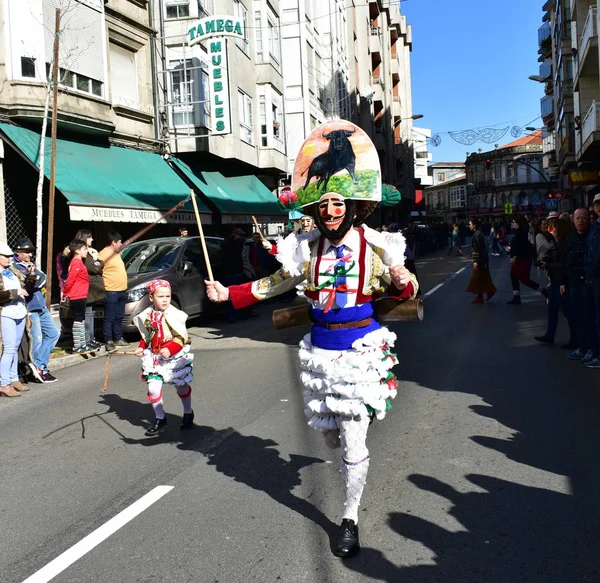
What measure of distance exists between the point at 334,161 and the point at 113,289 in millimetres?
7896

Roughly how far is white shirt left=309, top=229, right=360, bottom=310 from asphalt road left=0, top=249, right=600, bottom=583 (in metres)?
1.29

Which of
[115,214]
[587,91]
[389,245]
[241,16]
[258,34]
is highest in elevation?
[241,16]

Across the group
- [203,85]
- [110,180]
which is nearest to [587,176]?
[203,85]

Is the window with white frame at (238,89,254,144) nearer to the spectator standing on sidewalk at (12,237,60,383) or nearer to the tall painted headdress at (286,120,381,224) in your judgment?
the spectator standing on sidewalk at (12,237,60,383)

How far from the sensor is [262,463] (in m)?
5.26

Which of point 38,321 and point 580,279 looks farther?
point 38,321

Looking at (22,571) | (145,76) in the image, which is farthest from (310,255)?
(145,76)

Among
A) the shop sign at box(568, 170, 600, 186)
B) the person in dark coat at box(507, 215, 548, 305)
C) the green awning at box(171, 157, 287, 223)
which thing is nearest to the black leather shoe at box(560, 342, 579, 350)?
the person in dark coat at box(507, 215, 548, 305)

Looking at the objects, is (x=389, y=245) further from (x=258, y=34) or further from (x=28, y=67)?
(x=258, y=34)

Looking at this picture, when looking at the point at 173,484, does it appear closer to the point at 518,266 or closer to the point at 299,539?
the point at 299,539

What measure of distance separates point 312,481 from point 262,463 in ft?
1.79

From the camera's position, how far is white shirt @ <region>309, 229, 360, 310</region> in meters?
4.01

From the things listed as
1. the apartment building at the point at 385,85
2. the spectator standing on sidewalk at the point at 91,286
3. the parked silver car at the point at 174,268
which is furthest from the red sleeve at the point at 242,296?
the apartment building at the point at 385,85

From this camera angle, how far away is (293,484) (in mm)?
4801
